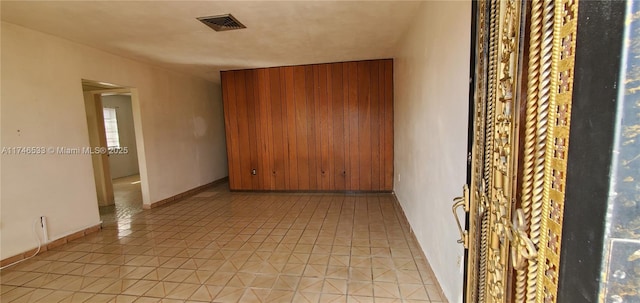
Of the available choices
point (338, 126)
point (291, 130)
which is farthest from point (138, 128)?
point (338, 126)

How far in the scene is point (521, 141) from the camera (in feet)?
1.61

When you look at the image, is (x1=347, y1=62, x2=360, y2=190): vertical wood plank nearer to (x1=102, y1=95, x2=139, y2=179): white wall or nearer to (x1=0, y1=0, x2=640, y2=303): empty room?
(x1=0, y1=0, x2=640, y2=303): empty room

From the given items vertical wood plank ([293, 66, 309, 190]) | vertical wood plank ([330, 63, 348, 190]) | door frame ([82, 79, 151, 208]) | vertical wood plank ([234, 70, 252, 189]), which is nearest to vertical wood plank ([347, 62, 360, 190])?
vertical wood plank ([330, 63, 348, 190])

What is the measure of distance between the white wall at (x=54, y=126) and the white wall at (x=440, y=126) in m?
3.90

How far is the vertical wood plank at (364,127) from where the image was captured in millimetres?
4539

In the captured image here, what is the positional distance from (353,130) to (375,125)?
1.31ft

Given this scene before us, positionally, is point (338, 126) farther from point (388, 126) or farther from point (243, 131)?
point (243, 131)

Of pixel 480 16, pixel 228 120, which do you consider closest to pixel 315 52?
pixel 228 120

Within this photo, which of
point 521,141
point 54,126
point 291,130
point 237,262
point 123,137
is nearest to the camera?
point 521,141

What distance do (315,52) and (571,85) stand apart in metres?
3.83

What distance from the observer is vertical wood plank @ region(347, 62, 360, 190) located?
4.57 m

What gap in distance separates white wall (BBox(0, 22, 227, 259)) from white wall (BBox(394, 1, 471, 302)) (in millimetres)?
3904

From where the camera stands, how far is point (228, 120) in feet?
16.8

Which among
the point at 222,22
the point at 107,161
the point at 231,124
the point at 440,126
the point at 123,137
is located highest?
the point at 222,22
